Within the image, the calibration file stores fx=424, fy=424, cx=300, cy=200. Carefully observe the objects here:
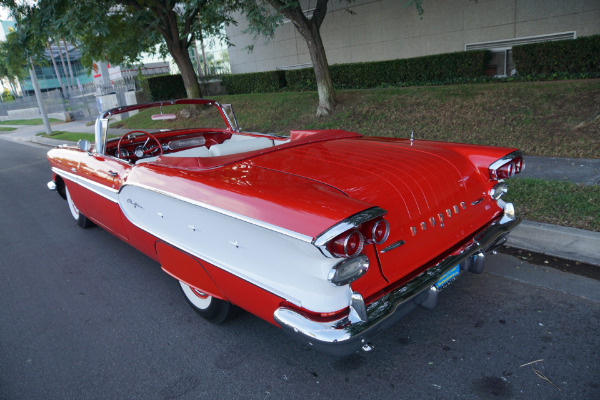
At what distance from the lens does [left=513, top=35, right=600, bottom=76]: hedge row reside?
9.36 meters

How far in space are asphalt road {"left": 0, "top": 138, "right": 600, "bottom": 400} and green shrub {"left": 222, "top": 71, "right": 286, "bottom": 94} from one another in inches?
539

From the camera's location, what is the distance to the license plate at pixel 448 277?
2.42 meters

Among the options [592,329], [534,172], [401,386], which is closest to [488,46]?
[534,172]

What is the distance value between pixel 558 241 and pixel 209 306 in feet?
9.75

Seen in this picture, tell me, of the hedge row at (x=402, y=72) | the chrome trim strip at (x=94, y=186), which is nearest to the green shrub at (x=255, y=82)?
the hedge row at (x=402, y=72)

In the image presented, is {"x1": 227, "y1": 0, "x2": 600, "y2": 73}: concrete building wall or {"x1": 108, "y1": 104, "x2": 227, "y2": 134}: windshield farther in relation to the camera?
{"x1": 108, "y1": 104, "x2": 227, "y2": 134}: windshield

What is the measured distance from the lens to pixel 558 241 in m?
3.65

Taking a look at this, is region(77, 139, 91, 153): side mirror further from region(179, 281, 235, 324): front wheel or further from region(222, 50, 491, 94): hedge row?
region(222, 50, 491, 94): hedge row

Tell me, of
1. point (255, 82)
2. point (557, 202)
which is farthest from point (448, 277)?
point (255, 82)

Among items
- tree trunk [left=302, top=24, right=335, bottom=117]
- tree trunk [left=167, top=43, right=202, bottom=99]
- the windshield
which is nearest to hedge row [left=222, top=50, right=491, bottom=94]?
tree trunk [left=302, top=24, right=335, bottom=117]

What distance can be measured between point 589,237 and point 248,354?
2901 millimetres

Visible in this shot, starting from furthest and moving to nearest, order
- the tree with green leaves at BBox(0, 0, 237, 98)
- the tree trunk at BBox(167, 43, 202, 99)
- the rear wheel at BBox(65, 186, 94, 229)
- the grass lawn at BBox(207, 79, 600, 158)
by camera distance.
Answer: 1. the tree trunk at BBox(167, 43, 202, 99)
2. the tree with green leaves at BBox(0, 0, 237, 98)
3. the grass lawn at BBox(207, 79, 600, 158)
4. the rear wheel at BBox(65, 186, 94, 229)

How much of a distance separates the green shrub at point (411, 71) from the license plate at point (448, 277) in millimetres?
10283

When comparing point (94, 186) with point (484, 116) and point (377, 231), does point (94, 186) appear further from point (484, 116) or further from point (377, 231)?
point (484, 116)
